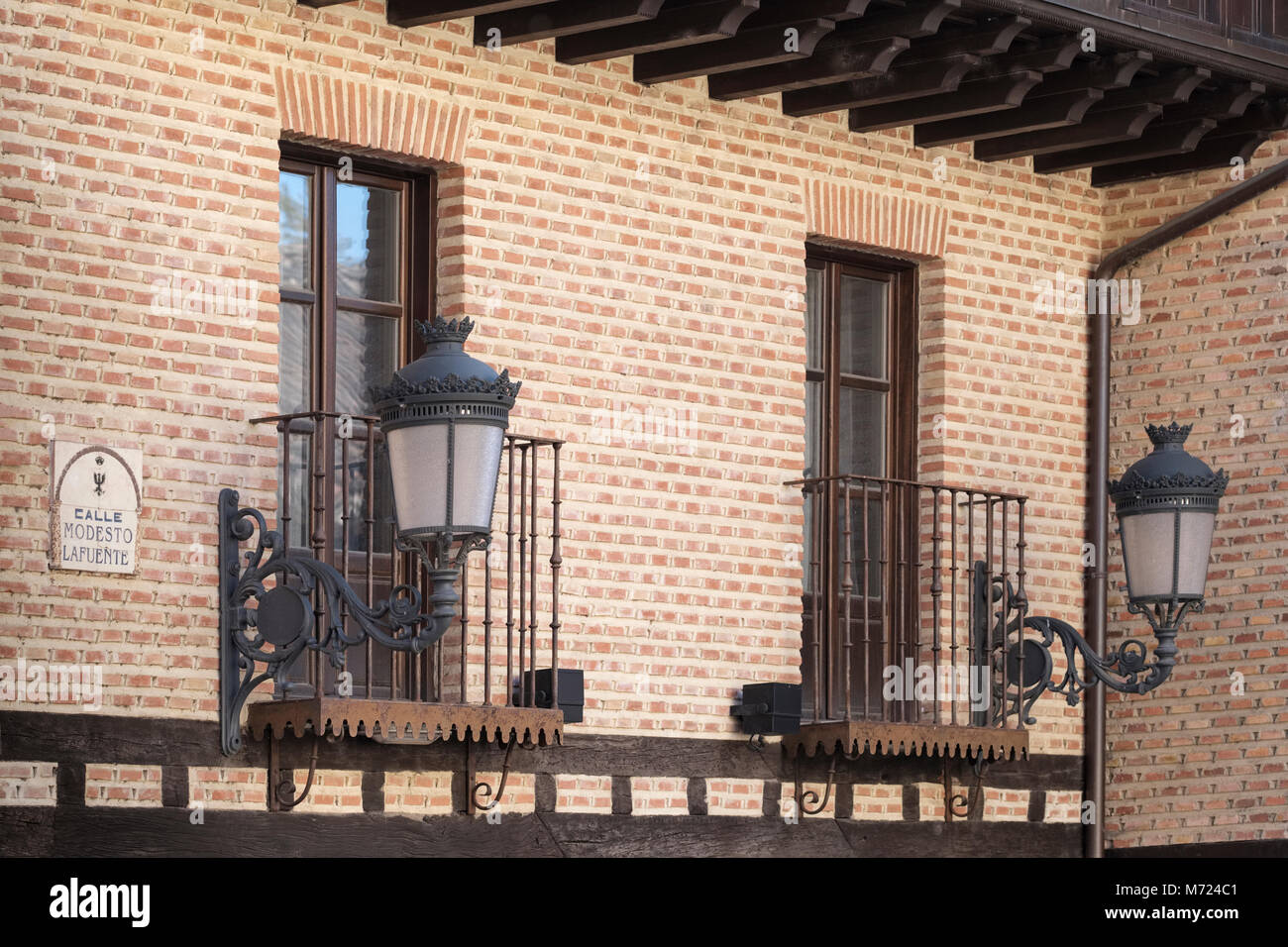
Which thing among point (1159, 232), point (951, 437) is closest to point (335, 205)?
point (951, 437)

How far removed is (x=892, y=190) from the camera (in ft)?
36.9

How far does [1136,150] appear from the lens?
1145 centimetres

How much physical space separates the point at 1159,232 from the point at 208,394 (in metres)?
5.07

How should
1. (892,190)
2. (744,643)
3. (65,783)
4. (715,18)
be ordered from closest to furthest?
(65,783), (715,18), (744,643), (892,190)

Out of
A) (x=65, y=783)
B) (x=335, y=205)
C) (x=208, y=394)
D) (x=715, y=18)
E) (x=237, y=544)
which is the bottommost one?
(x=65, y=783)

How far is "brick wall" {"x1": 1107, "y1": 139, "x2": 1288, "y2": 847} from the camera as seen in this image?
11.1m

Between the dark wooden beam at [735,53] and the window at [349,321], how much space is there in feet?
3.74

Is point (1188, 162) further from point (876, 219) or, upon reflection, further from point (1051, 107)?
point (876, 219)

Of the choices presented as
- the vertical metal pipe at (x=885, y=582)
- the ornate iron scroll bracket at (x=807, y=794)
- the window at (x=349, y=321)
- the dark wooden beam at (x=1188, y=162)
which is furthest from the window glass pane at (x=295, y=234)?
the dark wooden beam at (x=1188, y=162)

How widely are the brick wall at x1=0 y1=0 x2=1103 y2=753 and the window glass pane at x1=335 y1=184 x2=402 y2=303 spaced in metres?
0.23

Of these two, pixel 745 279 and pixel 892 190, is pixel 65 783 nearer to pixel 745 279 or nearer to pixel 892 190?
pixel 745 279

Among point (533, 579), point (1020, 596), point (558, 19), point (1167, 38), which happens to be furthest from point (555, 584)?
point (1167, 38)

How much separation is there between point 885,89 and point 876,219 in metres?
0.79

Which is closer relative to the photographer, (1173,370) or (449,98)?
(449,98)
